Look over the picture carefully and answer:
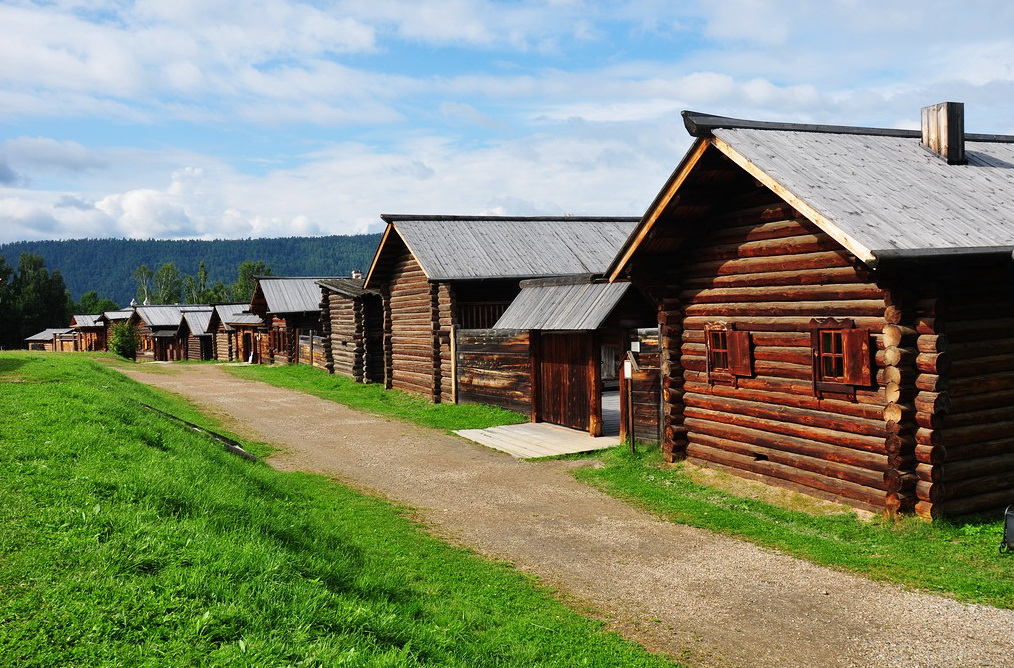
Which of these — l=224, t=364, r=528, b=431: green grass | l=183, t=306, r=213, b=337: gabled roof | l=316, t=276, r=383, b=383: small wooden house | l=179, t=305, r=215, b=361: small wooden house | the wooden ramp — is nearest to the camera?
the wooden ramp

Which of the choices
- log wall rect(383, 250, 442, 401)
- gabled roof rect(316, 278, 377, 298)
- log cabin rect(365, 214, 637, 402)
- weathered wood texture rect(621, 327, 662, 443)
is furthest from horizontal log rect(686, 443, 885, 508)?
gabled roof rect(316, 278, 377, 298)

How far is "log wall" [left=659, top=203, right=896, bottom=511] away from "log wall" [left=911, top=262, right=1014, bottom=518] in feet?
1.23

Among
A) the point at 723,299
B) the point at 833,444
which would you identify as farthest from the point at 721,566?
the point at 723,299

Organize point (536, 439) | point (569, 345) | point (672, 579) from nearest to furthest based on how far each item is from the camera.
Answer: point (672, 579) < point (536, 439) < point (569, 345)

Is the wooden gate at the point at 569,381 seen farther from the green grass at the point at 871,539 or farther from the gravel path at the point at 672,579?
the green grass at the point at 871,539

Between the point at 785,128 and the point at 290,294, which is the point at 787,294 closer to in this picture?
the point at 785,128

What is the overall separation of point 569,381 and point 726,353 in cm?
570

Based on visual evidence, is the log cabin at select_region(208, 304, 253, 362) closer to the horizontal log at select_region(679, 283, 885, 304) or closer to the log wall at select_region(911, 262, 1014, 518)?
the horizontal log at select_region(679, 283, 885, 304)

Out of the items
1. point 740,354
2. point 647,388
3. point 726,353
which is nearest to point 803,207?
point 740,354

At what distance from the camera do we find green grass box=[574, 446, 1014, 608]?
808cm

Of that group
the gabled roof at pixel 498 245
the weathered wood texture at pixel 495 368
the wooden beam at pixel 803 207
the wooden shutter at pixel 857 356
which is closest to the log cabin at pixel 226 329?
→ the gabled roof at pixel 498 245

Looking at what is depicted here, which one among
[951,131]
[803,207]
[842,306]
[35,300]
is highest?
[35,300]

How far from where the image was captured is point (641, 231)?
1295 centimetres

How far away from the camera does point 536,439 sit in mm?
17297
